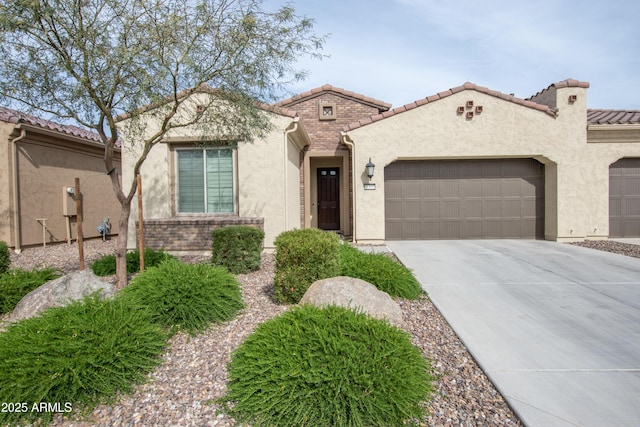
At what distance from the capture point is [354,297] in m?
3.84

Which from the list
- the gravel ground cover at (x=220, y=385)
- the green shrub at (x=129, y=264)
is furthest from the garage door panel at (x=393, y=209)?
the green shrub at (x=129, y=264)

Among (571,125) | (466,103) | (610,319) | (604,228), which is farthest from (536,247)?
(610,319)

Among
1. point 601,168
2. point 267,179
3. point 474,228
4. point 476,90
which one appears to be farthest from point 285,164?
point 601,168

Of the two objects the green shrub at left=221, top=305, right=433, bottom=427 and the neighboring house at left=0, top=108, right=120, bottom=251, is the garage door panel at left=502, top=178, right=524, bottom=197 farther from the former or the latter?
the neighboring house at left=0, top=108, right=120, bottom=251

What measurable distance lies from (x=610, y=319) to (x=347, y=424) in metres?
3.72

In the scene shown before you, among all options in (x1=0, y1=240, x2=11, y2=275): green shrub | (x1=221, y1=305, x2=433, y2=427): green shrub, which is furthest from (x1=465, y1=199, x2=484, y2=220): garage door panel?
(x1=0, y1=240, x2=11, y2=275): green shrub

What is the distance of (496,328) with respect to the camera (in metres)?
3.88

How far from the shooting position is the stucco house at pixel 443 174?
852 cm

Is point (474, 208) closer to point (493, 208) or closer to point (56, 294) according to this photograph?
point (493, 208)

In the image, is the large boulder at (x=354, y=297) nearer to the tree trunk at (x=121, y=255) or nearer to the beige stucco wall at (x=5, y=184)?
the tree trunk at (x=121, y=255)

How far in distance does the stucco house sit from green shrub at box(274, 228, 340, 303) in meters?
3.93

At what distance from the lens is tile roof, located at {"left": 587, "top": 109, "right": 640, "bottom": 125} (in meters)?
9.88

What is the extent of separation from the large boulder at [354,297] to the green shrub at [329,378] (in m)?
0.96

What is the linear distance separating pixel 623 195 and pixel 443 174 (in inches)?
207
